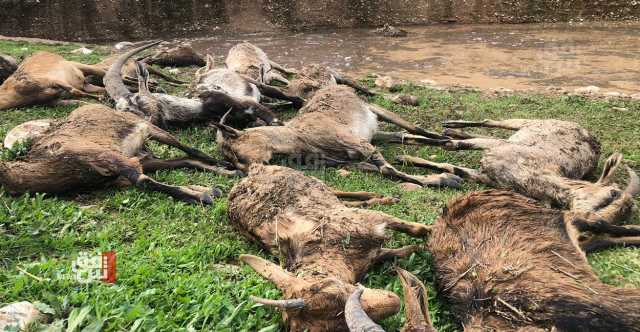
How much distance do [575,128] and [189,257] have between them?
3697 mm

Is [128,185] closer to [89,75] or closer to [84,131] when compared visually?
[84,131]

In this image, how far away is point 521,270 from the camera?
120 inches

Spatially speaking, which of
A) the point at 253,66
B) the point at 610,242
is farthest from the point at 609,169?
the point at 253,66

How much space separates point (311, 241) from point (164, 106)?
11.6ft

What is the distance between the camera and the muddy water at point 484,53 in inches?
364

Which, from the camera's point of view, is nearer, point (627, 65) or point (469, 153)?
point (469, 153)

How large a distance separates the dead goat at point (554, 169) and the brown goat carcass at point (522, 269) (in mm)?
350

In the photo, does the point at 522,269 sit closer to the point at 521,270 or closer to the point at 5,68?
the point at 521,270

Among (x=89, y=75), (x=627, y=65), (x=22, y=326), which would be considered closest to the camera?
(x=22, y=326)

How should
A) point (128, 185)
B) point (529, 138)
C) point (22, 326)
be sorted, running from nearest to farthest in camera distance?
1. point (22, 326)
2. point (128, 185)
3. point (529, 138)

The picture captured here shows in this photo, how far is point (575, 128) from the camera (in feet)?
16.8

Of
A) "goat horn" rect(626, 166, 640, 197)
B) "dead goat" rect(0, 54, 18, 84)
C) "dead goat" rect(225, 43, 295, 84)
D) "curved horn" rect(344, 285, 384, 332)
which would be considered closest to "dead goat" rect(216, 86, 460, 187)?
"goat horn" rect(626, 166, 640, 197)

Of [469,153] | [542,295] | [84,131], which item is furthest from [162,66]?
[542,295]

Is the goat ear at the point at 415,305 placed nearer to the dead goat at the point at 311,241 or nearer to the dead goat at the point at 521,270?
the dead goat at the point at 311,241
